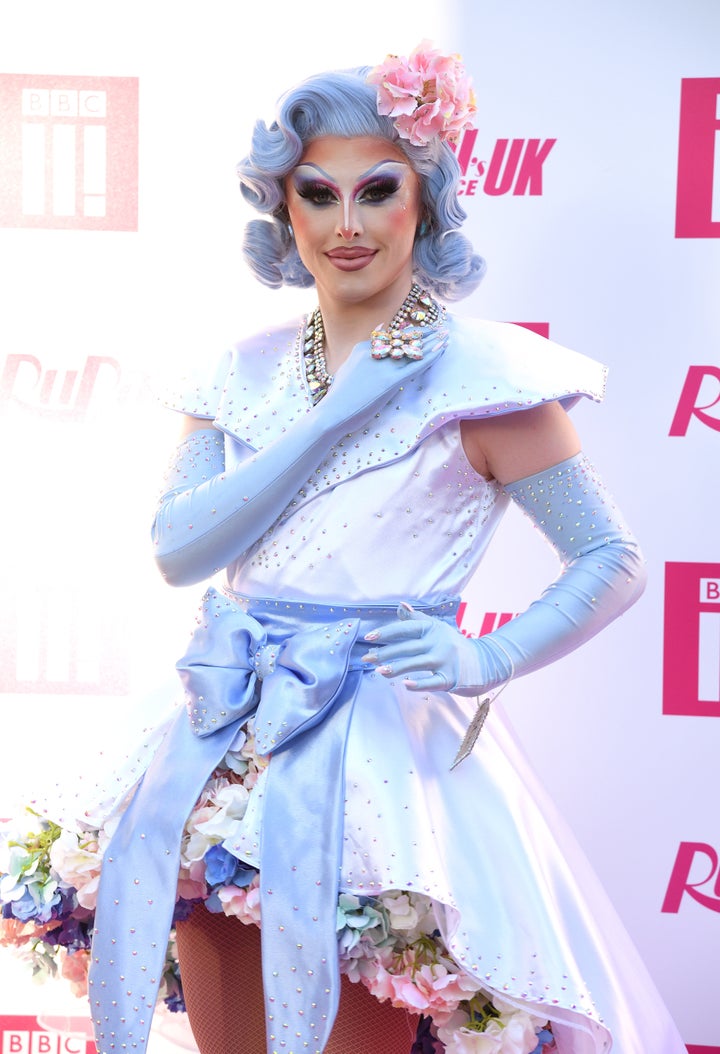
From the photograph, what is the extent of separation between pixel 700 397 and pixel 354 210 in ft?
2.84

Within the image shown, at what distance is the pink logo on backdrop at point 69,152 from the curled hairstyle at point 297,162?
601 mm

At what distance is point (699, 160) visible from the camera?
1955 millimetres

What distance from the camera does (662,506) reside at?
2.00 meters

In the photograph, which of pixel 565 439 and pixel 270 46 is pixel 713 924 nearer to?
pixel 565 439

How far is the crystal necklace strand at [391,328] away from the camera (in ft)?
4.50

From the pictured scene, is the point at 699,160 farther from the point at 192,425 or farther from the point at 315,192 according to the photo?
the point at 192,425

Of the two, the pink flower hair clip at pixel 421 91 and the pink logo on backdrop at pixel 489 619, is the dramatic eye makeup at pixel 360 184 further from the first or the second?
the pink logo on backdrop at pixel 489 619

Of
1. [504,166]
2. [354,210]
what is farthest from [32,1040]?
[504,166]

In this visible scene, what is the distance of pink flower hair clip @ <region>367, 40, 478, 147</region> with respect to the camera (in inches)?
50.5

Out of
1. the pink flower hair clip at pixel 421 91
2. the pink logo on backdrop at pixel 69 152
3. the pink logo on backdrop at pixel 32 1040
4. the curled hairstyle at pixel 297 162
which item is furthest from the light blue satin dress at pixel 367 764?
the pink logo on backdrop at pixel 32 1040

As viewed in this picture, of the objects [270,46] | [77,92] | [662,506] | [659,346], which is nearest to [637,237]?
[659,346]

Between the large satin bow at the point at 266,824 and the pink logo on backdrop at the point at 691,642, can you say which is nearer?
the large satin bow at the point at 266,824

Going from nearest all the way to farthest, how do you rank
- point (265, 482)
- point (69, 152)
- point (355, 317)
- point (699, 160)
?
1. point (265, 482)
2. point (355, 317)
3. point (699, 160)
4. point (69, 152)

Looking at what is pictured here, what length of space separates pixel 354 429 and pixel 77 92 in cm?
105
